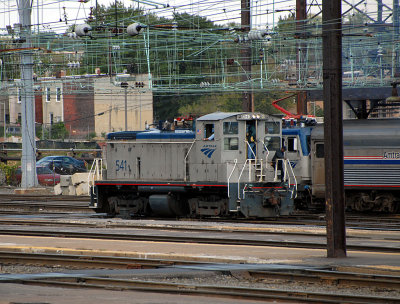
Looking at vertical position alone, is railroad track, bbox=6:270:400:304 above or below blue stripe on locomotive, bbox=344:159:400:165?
below

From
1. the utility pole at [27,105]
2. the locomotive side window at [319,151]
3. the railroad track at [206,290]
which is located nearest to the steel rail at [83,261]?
the railroad track at [206,290]

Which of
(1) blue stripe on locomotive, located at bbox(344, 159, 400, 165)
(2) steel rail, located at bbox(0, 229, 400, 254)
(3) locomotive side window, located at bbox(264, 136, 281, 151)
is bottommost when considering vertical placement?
(2) steel rail, located at bbox(0, 229, 400, 254)

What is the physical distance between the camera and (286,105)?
68.8m

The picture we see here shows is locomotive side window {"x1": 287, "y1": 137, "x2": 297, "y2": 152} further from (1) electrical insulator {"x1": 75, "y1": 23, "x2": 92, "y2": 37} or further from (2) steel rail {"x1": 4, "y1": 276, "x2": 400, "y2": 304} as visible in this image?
(2) steel rail {"x1": 4, "y1": 276, "x2": 400, "y2": 304}

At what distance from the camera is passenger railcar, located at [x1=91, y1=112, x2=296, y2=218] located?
20.2m

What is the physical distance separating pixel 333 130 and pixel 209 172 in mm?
9214

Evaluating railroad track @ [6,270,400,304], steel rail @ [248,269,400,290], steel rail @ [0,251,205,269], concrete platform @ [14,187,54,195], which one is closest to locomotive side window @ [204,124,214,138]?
steel rail @ [0,251,205,269]

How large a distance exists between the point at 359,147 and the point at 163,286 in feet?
47.2

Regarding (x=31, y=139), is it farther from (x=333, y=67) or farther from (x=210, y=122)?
(x=333, y=67)

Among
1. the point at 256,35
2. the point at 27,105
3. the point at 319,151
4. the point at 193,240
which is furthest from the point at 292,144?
the point at 27,105

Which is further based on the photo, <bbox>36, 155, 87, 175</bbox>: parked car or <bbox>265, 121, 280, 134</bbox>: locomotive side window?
<bbox>36, 155, 87, 175</bbox>: parked car

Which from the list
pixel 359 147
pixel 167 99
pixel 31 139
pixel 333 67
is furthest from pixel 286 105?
pixel 333 67

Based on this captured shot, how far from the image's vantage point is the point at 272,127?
21.1 metres

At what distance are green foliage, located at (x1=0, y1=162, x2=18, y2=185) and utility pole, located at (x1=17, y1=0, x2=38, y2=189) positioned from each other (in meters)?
8.18
